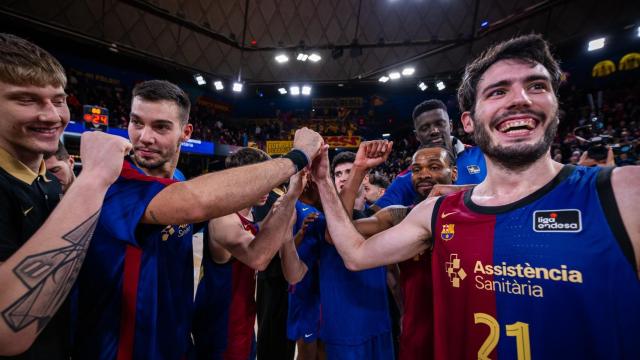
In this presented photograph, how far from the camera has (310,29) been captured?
19750 mm

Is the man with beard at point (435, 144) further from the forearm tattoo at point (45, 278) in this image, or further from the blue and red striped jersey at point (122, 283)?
the forearm tattoo at point (45, 278)

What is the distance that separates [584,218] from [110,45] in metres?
15.6

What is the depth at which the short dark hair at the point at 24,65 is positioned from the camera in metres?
1.07

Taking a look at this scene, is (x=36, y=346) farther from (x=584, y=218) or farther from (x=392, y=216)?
(x=584, y=218)

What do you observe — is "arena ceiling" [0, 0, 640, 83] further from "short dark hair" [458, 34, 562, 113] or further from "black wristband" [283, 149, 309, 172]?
"black wristband" [283, 149, 309, 172]

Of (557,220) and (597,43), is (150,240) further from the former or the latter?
(597,43)

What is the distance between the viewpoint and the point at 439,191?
1.92 metres

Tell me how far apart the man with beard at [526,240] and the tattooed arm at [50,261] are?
1375mm

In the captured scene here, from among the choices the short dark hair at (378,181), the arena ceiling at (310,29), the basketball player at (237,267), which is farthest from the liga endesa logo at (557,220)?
the arena ceiling at (310,29)

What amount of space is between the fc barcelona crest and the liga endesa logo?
1.16 feet

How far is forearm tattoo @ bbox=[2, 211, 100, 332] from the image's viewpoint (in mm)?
850

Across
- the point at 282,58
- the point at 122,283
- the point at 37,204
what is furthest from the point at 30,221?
the point at 282,58

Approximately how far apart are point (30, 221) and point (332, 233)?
4.82 feet

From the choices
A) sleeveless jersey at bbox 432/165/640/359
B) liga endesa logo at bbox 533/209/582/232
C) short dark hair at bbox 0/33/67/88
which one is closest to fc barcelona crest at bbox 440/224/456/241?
sleeveless jersey at bbox 432/165/640/359
